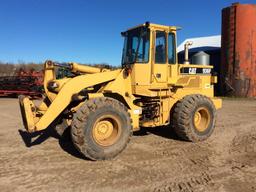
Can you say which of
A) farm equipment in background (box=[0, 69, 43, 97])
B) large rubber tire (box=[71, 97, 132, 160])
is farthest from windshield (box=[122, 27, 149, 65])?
farm equipment in background (box=[0, 69, 43, 97])

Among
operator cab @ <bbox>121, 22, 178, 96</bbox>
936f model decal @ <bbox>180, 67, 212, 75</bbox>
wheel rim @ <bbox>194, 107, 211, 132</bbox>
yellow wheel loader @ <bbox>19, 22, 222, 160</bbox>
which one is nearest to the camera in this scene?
yellow wheel loader @ <bbox>19, 22, 222, 160</bbox>

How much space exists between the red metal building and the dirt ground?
1170cm

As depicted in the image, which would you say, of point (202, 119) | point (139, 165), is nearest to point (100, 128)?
point (139, 165)

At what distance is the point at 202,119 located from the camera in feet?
26.6

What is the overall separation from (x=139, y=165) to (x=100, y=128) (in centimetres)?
103

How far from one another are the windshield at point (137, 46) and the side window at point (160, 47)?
0.88 ft

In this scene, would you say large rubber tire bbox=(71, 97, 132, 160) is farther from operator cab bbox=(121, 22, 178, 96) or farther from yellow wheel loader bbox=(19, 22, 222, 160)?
operator cab bbox=(121, 22, 178, 96)

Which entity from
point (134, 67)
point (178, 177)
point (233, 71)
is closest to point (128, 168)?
point (178, 177)

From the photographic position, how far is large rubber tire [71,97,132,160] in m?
5.78

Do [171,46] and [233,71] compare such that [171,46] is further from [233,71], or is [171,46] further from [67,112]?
[233,71]

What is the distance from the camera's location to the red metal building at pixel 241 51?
19188mm

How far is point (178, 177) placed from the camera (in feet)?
17.2

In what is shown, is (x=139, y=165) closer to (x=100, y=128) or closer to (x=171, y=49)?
(x=100, y=128)

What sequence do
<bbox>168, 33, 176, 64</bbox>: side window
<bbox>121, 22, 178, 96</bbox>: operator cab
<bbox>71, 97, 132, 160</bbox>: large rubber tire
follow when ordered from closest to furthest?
1. <bbox>71, 97, 132, 160</bbox>: large rubber tire
2. <bbox>121, 22, 178, 96</bbox>: operator cab
3. <bbox>168, 33, 176, 64</bbox>: side window
